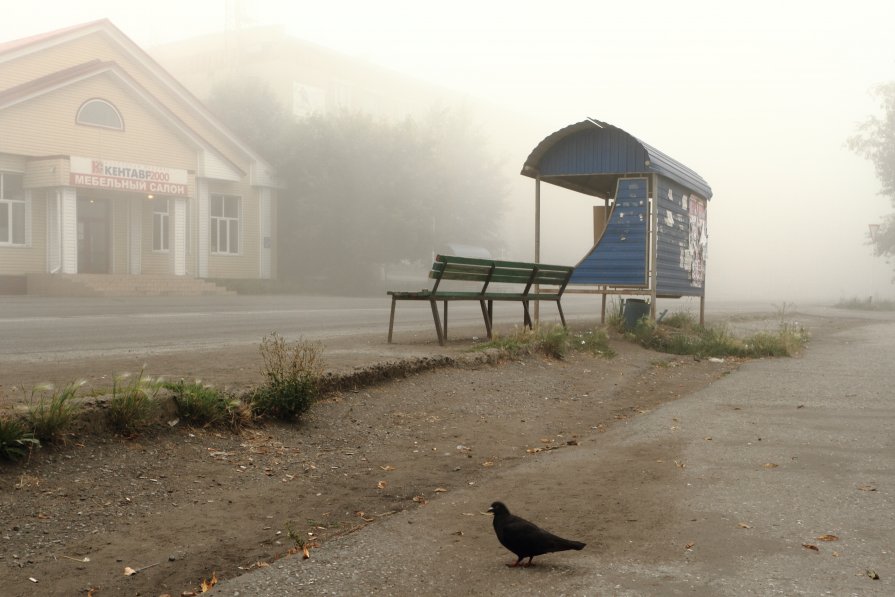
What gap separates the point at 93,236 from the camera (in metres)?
37.3

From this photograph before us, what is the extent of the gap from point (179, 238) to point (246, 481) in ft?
108

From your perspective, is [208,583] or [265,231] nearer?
[208,583]

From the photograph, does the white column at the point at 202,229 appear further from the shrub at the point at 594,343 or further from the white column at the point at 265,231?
the shrub at the point at 594,343

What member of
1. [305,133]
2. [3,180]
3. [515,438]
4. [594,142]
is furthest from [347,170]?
[515,438]

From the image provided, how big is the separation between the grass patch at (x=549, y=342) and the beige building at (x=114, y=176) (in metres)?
22.9

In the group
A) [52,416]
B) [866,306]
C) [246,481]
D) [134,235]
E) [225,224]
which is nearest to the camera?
[52,416]

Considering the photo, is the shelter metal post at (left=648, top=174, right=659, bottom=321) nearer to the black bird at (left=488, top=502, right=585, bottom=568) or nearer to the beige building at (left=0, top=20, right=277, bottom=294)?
the black bird at (left=488, top=502, right=585, bottom=568)

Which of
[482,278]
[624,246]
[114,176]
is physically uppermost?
[114,176]

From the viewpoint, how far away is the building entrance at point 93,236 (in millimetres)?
37000

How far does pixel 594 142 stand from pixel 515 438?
9362 mm

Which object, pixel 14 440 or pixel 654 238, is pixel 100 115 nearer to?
pixel 654 238

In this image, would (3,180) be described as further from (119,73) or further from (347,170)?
(347,170)

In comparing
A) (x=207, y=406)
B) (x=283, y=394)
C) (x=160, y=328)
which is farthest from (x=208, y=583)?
(x=160, y=328)

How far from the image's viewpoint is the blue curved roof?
52.2 feet
